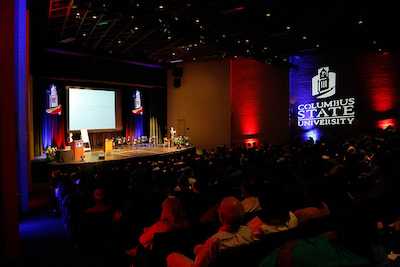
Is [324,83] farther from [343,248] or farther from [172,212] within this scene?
[343,248]

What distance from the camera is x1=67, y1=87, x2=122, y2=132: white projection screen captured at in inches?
586

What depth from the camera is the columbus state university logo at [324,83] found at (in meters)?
14.9

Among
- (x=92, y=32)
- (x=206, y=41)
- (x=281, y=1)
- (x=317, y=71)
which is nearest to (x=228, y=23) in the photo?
(x=206, y=41)

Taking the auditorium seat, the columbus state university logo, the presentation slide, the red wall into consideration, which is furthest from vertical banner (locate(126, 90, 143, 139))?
the auditorium seat

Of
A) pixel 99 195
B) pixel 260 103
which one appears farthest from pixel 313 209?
pixel 260 103

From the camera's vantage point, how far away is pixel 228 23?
1052cm

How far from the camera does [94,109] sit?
52.4 feet

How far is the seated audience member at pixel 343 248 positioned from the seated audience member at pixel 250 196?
1585 mm

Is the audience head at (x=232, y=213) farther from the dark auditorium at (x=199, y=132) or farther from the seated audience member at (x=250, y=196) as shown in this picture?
the seated audience member at (x=250, y=196)

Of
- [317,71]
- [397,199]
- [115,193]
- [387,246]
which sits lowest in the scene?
[387,246]

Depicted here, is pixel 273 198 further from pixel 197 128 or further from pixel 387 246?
pixel 197 128

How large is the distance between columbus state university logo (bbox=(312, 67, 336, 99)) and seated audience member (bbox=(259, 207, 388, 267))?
1460 cm

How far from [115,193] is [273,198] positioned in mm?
2517

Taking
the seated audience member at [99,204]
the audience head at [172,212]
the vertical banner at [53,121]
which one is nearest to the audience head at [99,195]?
the seated audience member at [99,204]
